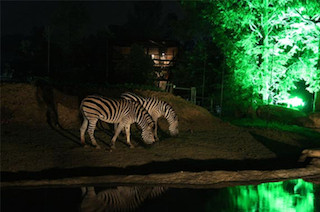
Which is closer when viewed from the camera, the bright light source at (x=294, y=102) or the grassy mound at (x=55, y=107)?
the grassy mound at (x=55, y=107)

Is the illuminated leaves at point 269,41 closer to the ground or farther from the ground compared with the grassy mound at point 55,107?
farther from the ground

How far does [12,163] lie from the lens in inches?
335

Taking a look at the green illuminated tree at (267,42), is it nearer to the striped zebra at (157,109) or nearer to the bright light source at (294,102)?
the bright light source at (294,102)

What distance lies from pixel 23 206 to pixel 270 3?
15.7 m

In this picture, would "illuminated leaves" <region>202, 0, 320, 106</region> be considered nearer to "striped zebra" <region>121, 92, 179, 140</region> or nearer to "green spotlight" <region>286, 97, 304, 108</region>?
"green spotlight" <region>286, 97, 304, 108</region>

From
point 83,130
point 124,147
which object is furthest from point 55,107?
point 124,147

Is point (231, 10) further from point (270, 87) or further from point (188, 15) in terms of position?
point (188, 15)

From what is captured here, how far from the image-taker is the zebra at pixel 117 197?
6242 millimetres

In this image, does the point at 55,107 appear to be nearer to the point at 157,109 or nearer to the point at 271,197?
the point at 157,109

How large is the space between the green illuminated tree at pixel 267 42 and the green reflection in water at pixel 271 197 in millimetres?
11068

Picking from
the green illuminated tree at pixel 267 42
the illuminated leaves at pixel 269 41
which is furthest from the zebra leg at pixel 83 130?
the green illuminated tree at pixel 267 42

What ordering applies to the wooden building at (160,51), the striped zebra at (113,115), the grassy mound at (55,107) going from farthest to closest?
the wooden building at (160,51) → the grassy mound at (55,107) → the striped zebra at (113,115)

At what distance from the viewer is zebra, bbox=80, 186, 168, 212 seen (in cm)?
624

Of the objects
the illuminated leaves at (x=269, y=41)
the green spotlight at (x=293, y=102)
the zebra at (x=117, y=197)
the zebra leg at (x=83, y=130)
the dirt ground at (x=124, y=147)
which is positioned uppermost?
the illuminated leaves at (x=269, y=41)
